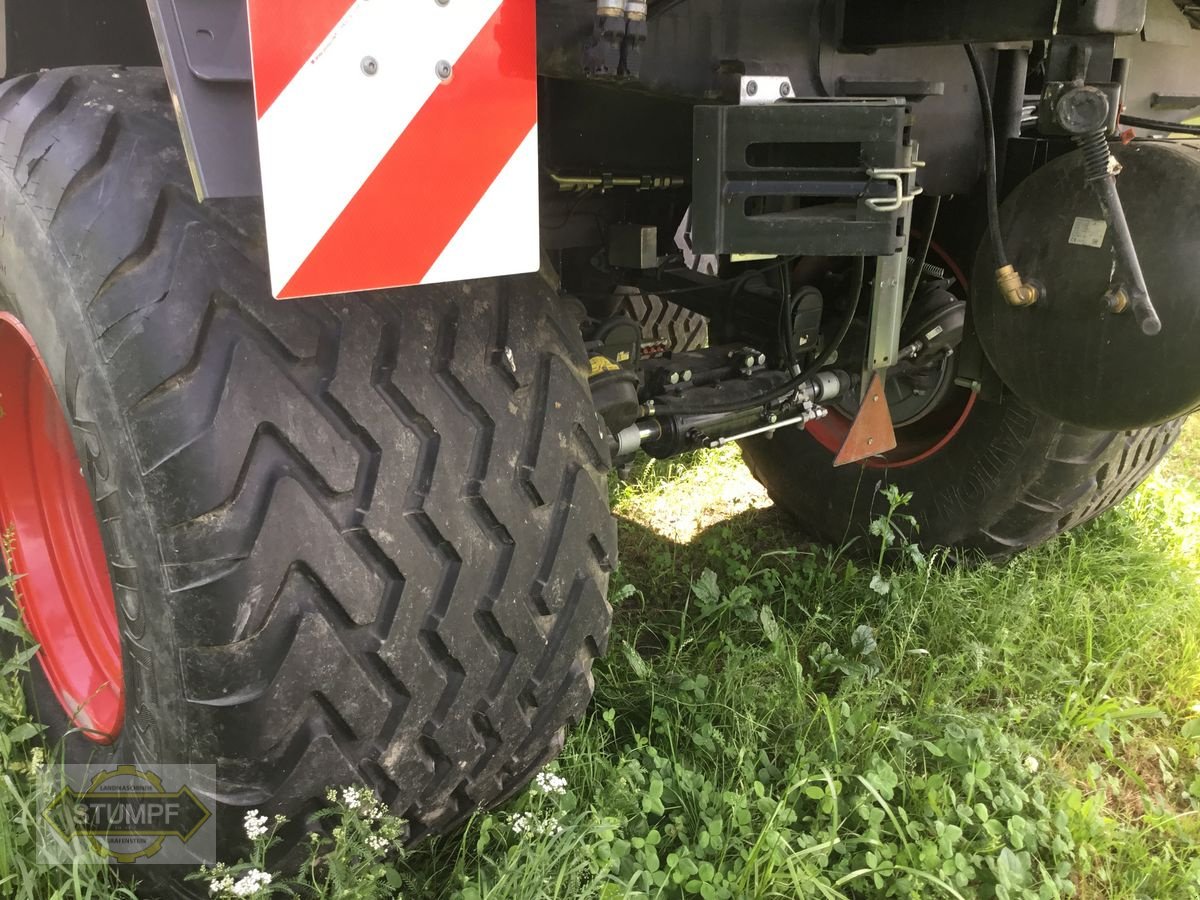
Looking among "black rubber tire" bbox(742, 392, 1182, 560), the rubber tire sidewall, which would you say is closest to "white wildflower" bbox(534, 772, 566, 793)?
the rubber tire sidewall

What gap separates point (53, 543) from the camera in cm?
172

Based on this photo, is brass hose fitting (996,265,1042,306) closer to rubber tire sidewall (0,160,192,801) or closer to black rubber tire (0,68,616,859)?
black rubber tire (0,68,616,859)

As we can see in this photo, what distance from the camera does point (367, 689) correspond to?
1.22 metres

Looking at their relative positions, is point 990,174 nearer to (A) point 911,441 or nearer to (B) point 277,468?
(A) point 911,441

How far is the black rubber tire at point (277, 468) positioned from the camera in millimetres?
1080

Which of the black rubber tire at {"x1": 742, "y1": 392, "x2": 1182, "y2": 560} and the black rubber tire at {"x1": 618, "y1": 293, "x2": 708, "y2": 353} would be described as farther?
the black rubber tire at {"x1": 618, "y1": 293, "x2": 708, "y2": 353}

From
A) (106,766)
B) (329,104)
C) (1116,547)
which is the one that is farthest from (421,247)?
(1116,547)

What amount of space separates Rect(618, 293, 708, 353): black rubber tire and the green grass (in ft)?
2.25

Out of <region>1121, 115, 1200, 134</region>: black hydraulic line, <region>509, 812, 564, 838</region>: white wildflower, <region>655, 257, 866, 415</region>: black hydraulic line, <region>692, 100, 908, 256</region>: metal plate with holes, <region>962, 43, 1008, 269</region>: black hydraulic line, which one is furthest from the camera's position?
<region>655, 257, 866, 415</region>: black hydraulic line

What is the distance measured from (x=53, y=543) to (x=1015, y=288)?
5.70 feet

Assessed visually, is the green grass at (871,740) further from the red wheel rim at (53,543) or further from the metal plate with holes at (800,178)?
the metal plate with holes at (800,178)

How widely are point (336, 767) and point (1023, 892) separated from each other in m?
1.16

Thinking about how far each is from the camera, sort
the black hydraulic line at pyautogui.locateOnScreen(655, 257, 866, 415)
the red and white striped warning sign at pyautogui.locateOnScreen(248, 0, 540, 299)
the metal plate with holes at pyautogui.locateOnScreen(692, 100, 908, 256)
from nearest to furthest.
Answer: the red and white striped warning sign at pyautogui.locateOnScreen(248, 0, 540, 299)
the metal plate with holes at pyautogui.locateOnScreen(692, 100, 908, 256)
the black hydraulic line at pyautogui.locateOnScreen(655, 257, 866, 415)

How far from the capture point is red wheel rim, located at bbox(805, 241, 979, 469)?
232 centimetres
